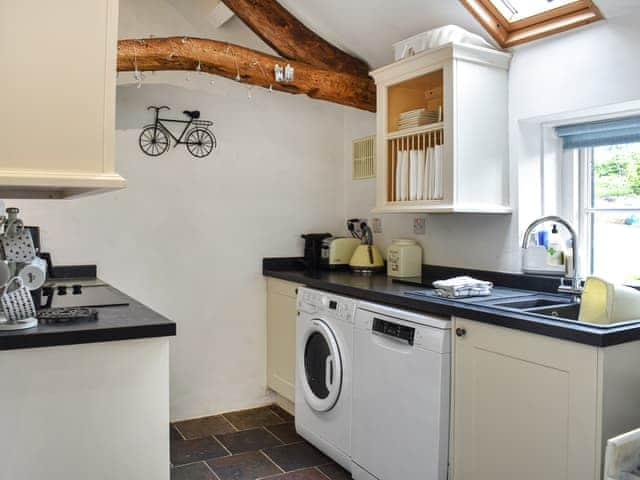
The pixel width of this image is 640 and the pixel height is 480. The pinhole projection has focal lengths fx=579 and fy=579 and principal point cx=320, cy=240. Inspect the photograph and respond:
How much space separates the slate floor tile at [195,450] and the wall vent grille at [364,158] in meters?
2.00

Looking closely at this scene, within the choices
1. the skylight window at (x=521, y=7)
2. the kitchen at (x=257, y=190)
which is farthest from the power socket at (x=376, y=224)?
the skylight window at (x=521, y=7)

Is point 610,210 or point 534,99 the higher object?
point 534,99

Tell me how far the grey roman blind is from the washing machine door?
60.7 inches

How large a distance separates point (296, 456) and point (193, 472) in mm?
562

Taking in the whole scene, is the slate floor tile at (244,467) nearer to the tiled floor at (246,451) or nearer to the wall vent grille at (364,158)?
the tiled floor at (246,451)

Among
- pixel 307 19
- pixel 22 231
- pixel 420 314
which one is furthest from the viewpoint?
pixel 307 19

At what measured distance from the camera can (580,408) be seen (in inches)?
71.8

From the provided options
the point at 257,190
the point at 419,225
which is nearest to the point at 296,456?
the point at 419,225

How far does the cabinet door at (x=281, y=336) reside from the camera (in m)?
3.68

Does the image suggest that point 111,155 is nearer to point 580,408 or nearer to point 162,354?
point 162,354

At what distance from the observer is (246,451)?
327 cm

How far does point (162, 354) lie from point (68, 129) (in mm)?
884

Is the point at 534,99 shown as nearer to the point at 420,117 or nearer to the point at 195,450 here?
the point at 420,117

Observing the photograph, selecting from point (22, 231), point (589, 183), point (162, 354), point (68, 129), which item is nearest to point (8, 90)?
point (68, 129)
